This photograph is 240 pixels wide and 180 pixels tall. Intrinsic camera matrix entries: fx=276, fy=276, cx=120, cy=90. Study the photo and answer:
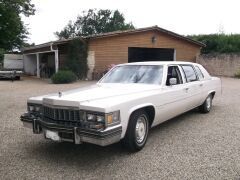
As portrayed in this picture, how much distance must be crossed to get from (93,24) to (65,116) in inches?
2403

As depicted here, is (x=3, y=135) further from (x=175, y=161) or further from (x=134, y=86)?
(x=175, y=161)

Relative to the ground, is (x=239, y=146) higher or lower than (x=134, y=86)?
lower

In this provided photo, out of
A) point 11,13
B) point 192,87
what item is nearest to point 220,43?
point 11,13

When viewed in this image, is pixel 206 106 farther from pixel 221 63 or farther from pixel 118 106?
pixel 221 63

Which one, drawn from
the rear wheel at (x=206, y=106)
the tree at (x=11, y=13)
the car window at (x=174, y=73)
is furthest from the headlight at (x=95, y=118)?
the tree at (x=11, y=13)

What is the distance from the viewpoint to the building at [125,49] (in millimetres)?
20531

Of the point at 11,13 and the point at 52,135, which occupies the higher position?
the point at 11,13

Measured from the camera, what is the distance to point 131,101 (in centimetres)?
461

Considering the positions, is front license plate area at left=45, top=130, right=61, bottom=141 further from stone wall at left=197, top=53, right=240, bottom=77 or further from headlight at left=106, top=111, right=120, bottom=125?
stone wall at left=197, top=53, right=240, bottom=77

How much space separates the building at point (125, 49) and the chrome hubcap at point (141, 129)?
1573 centimetres

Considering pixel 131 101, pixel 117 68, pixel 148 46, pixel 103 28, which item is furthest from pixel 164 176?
pixel 103 28

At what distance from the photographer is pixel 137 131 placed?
4.84 metres

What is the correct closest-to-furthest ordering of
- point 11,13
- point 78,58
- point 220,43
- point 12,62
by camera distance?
point 78,58, point 11,13, point 220,43, point 12,62

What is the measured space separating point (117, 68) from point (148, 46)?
16.6m
